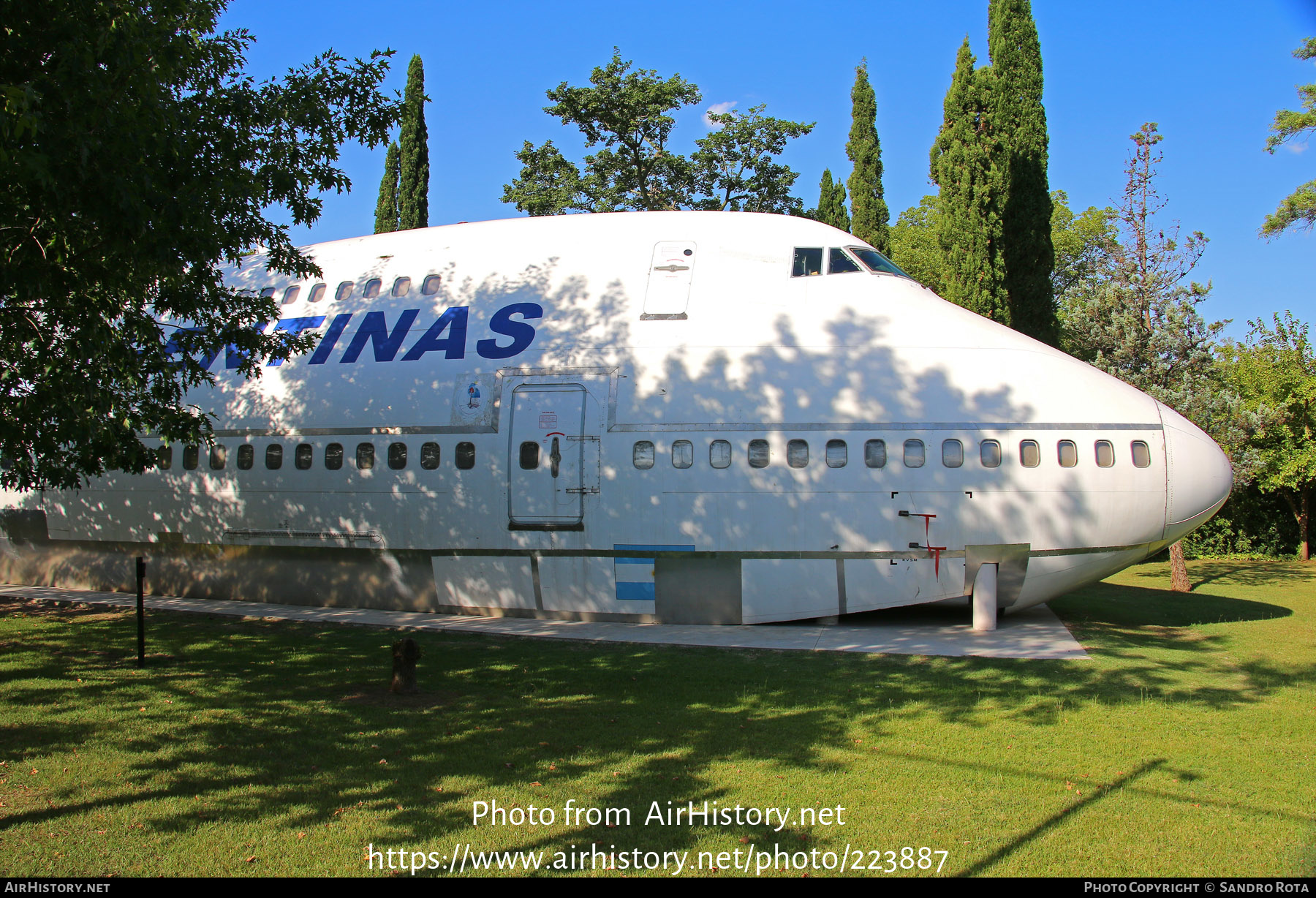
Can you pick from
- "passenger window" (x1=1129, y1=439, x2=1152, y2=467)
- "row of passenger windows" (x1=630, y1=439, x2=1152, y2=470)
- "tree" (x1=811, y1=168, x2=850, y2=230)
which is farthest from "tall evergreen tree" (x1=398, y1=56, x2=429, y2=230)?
"passenger window" (x1=1129, y1=439, x2=1152, y2=467)

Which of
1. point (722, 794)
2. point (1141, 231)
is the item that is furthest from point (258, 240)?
point (1141, 231)

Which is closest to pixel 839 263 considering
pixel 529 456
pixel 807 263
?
pixel 807 263

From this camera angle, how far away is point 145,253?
29.0ft

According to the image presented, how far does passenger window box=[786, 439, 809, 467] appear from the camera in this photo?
48.0 ft

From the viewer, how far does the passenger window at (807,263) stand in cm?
1611

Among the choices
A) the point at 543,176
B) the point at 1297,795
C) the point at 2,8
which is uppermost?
the point at 543,176

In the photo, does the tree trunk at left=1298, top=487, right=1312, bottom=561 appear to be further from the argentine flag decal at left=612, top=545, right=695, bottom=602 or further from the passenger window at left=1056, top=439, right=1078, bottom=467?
the argentine flag decal at left=612, top=545, right=695, bottom=602

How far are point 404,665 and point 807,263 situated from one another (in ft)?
33.0

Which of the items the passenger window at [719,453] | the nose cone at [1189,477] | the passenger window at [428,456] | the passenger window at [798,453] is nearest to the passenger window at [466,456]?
the passenger window at [428,456]

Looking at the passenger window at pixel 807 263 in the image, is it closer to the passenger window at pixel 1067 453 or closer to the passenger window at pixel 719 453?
the passenger window at pixel 719 453

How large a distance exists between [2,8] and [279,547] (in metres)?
11.2

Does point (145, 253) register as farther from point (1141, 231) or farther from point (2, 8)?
point (1141, 231)

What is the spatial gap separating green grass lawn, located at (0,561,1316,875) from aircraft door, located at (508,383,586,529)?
2.45 meters

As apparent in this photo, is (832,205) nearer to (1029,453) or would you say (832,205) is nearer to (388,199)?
(388,199)
